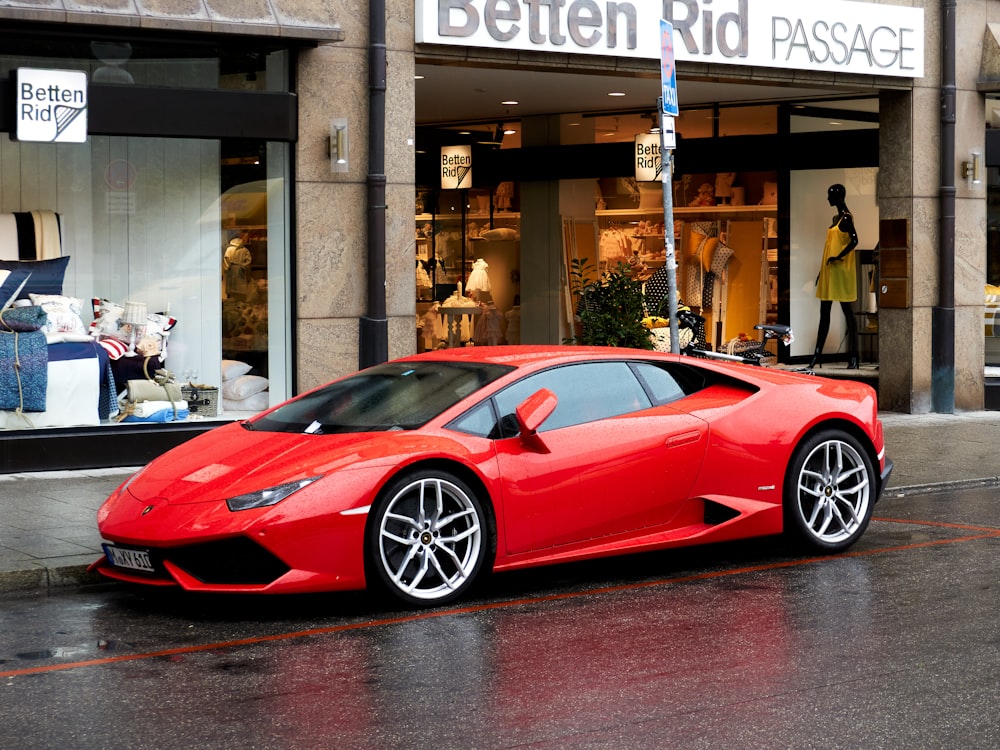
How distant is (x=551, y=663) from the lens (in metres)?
6.19

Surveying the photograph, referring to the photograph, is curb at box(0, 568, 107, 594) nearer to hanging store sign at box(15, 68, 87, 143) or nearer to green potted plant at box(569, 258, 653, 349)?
hanging store sign at box(15, 68, 87, 143)

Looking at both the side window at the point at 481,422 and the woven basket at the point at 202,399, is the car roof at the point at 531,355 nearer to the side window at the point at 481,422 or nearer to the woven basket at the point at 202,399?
the side window at the point at 481,422

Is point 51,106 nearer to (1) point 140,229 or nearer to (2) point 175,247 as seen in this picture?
(1) point 140,229

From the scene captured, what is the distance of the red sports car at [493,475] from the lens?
22.8 ft

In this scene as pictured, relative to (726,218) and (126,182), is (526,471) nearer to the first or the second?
(126,182)

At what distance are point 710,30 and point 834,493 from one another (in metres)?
7.56

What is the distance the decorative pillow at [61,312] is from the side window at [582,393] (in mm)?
5939

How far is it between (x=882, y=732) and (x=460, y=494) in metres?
2.73

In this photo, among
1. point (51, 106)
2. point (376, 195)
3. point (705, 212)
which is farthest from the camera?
point (705, 212)

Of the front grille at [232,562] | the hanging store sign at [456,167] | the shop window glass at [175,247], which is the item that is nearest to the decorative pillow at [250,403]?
the shop window glass at [175,247]

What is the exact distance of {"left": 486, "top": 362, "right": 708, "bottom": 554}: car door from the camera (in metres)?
7.51

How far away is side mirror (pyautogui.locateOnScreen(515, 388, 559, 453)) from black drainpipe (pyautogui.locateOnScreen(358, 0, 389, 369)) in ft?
18.8

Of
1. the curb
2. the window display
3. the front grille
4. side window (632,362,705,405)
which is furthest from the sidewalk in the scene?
the window display

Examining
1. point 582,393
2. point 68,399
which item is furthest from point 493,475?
point 68,399
